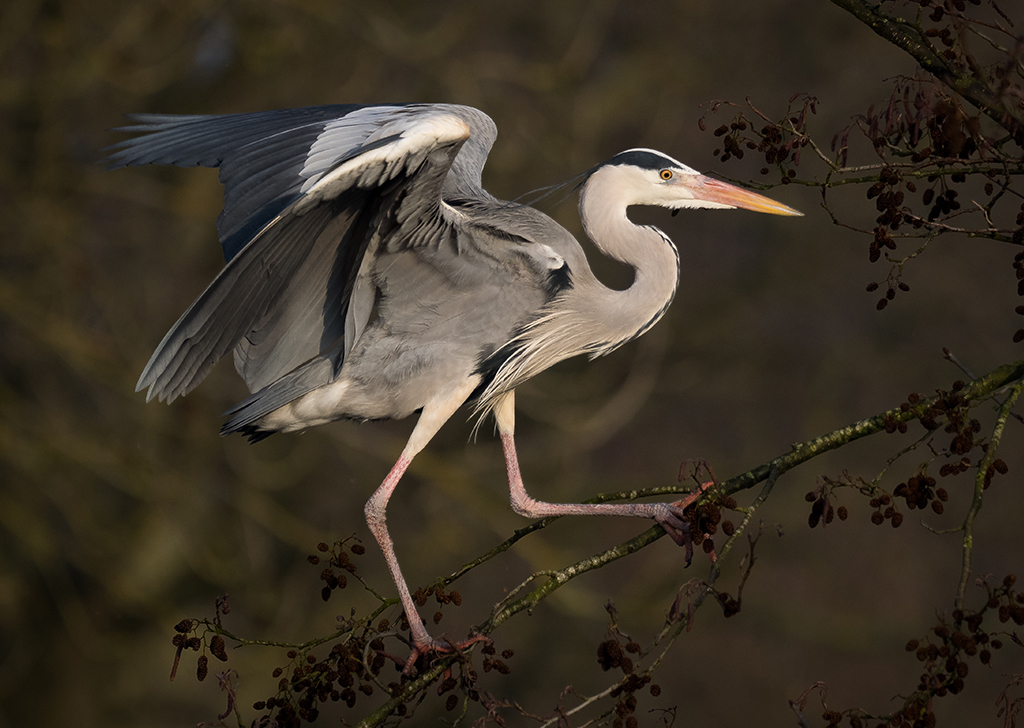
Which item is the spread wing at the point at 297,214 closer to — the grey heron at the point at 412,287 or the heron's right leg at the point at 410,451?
the grey heron at the point at 412,287

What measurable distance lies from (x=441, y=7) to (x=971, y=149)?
607 centimetres

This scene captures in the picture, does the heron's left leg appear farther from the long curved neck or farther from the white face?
the white face

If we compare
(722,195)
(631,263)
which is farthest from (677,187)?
(631,263)

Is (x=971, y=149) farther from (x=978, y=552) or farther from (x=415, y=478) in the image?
(x=978, y=552)

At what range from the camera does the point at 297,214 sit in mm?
2684

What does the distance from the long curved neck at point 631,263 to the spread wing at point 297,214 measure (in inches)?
19.0

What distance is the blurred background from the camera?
637 centimetres

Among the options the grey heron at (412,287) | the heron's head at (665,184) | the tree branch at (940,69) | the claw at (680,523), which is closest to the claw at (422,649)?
the grey heron at (412,287)

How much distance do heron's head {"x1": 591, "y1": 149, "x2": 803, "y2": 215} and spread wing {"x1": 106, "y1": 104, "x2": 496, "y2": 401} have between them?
53 cm

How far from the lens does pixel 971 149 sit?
2070 millimetres

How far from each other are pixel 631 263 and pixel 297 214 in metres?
1.30

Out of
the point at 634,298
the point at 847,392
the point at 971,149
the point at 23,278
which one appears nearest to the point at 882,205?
the point at 971,149

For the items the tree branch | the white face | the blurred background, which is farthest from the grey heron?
the blurred background

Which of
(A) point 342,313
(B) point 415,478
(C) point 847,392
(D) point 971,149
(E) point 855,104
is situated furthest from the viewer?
(C) point 847,392
